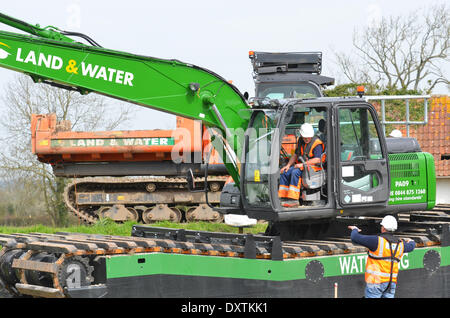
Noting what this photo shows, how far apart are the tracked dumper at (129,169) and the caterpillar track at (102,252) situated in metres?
9.17

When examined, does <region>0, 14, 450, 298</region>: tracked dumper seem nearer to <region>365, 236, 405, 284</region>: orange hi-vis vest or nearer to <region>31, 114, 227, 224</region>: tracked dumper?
<region>365, 236, 405, 284</region>: orange hi-vis vest

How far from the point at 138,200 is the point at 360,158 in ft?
39.0

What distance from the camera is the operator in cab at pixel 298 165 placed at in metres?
9.25

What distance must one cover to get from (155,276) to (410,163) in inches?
159

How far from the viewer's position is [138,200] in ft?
68.0

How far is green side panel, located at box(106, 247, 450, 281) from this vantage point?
853cm

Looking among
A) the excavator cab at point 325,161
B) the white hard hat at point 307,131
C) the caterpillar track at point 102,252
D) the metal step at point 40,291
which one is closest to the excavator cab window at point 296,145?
the excavator cab at point 325,161

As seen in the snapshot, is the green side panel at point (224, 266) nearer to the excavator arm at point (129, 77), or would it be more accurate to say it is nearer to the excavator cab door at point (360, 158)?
the excavator cab door at point (360, 158)

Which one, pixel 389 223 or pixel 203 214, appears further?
pixel 203 214

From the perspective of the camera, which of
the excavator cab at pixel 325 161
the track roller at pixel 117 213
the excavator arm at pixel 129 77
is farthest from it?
the track roller at pixel 117 213

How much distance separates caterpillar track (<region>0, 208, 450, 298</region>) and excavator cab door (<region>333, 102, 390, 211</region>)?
723 mm

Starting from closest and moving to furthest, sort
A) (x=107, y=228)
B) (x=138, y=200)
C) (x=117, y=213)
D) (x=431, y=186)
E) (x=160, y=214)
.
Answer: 1. (x=431, y=186)
2. (x=107, y=228)
3. (x=117, y=213)
4. (x=160, y=214)
5. (x=138, y=200)

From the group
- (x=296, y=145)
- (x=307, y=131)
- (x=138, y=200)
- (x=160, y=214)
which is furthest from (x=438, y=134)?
(x=307, y=131)

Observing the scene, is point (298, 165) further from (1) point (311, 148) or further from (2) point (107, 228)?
(2) point (107, 228)
